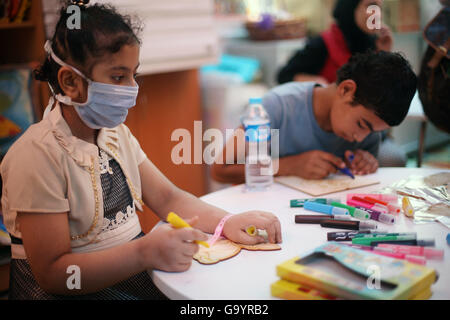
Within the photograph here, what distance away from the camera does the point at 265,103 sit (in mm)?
1661

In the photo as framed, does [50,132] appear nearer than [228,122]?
Yes

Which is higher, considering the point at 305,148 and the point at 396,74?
the point at 396,74

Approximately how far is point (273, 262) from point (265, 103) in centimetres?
Answer: 85

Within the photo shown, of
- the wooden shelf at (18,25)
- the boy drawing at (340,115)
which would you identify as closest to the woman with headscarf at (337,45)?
the boy drawing at (340,115)

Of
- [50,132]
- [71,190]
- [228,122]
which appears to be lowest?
[228,122]

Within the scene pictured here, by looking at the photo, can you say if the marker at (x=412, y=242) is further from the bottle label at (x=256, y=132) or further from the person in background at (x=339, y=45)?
the person in background at (x=339, y=45)

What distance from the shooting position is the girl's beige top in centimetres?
92

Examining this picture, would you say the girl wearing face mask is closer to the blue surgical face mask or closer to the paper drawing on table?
the blue surgical face mask

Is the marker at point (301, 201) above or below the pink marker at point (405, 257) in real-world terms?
below

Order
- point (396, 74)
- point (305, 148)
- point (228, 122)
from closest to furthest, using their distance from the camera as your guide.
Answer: point (396, 74) → point (305, 148) → point (228, 122)

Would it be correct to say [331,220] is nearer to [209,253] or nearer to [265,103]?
[209,253]

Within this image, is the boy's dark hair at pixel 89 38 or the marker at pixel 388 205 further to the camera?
the marker at pixel 388 205

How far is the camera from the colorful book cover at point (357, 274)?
0.72 metres
